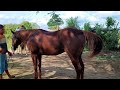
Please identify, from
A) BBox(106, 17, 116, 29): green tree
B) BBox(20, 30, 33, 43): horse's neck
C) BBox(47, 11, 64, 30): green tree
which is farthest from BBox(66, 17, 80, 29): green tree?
BBox(20, 30, 33, 43): horse's neck

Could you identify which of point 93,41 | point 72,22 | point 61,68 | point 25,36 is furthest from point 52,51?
point 72,22

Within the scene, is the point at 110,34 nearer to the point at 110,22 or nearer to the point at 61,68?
the point at 110,22

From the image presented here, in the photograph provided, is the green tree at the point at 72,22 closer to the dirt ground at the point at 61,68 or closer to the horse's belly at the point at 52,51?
the dirt ground at the point at 61,68

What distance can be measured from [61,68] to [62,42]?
2008 millimetres

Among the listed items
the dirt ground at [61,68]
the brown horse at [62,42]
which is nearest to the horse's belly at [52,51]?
the brown horse at [62,42]

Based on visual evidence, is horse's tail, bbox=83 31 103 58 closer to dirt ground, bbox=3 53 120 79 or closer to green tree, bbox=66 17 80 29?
dirt ground, bbox=3 53 120 79

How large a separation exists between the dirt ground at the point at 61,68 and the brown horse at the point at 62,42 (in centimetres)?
78

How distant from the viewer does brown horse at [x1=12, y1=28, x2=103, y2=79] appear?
17.8 ft

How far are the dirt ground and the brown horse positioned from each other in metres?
0.78

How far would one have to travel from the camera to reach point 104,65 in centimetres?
792
